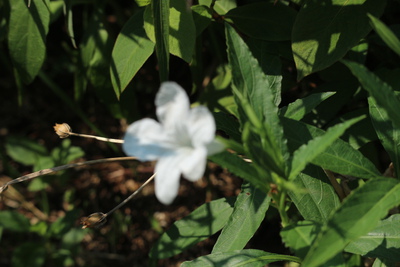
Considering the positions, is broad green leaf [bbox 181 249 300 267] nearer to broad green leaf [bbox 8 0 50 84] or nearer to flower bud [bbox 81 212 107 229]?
flower bud [bbox 81 212 107 229]

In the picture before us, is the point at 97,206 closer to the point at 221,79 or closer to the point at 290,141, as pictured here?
the point at 221,79

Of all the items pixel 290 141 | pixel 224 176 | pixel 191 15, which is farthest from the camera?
pixel 224 176

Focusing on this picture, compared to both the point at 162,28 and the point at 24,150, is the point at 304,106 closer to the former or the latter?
the point at 162,28

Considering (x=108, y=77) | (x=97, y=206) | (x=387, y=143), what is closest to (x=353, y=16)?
(x=387, y=143)

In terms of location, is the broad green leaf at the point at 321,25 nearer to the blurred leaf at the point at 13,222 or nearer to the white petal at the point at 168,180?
the white petal at the point at 168,180

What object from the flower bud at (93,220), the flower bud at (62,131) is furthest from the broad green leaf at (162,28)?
the flower bud at (93,220)

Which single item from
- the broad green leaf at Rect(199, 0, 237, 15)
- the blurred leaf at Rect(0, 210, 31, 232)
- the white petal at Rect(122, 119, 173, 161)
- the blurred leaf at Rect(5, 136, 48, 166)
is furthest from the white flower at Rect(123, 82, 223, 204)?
the blurred leaf at Rect(5, 136, 48, 166)
